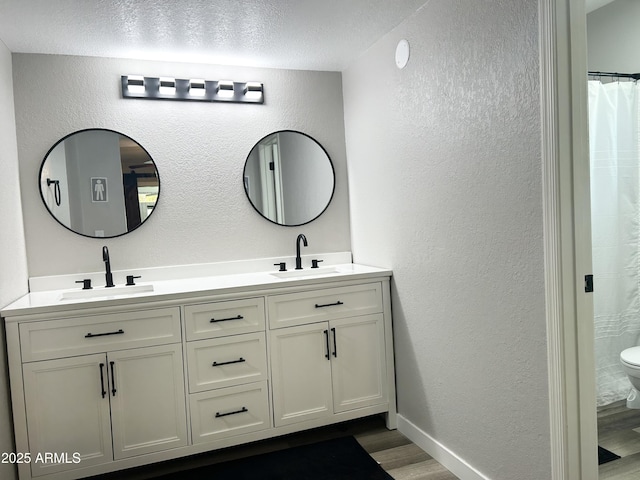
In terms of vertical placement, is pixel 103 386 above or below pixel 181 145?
below

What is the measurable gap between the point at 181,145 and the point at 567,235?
221cm

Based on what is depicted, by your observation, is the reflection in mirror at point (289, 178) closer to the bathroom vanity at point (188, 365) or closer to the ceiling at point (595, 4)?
the bathroom vanity at point (188, 365)

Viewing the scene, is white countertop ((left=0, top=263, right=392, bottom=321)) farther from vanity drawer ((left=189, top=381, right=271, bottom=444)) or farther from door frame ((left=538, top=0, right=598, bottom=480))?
door frame ((left=538, top=0, right=598, bottom=480))

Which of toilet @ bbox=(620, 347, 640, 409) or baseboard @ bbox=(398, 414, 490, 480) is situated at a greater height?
toilet @ bbox=(620, 347, 640, 409)

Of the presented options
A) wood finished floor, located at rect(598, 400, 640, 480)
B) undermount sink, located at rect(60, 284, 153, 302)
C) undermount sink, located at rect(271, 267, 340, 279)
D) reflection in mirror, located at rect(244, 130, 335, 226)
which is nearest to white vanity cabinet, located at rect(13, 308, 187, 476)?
undermount sink, located at rect(60, 284, 153, 302)

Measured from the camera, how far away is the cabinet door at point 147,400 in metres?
2.35

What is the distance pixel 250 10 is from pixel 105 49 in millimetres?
954

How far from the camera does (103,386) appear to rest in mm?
2320

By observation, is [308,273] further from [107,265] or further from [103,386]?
[103,386]

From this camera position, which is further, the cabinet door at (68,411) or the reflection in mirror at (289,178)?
the reflection in mirror at (289,178)

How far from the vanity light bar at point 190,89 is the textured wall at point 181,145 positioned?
5 centimetres

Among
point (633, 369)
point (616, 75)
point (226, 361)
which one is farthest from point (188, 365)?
point (616, 75)

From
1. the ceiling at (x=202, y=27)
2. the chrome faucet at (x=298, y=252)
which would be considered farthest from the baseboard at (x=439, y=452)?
the ceiling at (x=202, y=27)

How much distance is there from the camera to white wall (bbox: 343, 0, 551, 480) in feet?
6.00
